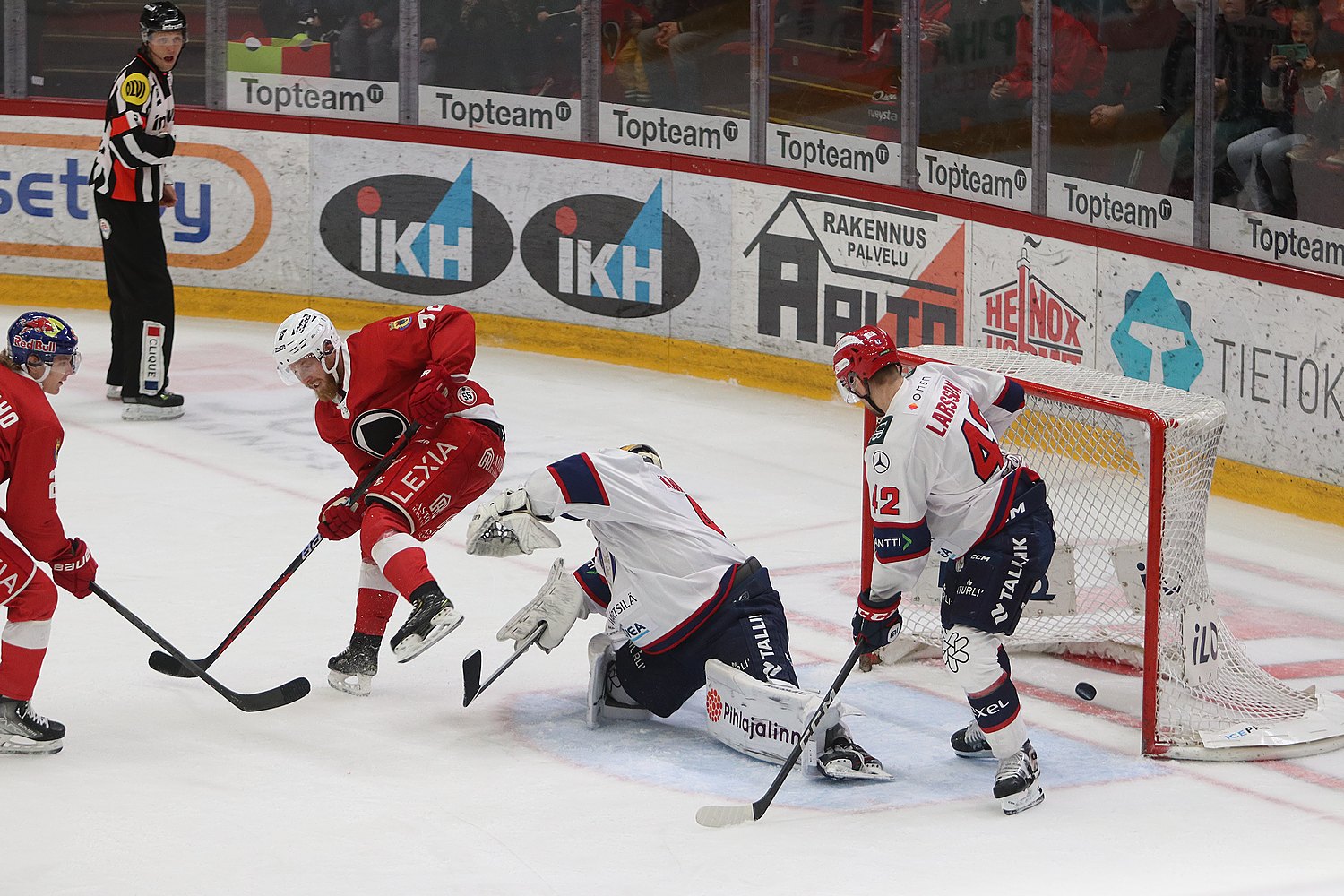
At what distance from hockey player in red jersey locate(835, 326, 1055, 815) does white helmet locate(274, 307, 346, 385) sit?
1413 millimetres

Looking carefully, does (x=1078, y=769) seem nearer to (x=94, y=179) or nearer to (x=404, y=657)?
(x=404, y=657)

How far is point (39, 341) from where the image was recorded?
4895mm

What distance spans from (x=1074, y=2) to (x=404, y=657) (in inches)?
191

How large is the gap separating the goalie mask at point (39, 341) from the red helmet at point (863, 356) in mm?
1839

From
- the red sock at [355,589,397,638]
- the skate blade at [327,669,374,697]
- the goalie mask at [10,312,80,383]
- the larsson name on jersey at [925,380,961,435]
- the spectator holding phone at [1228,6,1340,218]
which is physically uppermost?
the spectator holding phone at [1228,6,1340,218]

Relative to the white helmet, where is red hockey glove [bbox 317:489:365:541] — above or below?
below

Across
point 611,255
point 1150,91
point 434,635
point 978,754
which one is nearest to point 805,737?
point 978,754

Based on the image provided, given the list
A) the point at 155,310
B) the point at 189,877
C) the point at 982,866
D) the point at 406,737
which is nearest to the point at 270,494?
the point at 155,310

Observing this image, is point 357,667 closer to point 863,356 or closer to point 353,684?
point 353,684

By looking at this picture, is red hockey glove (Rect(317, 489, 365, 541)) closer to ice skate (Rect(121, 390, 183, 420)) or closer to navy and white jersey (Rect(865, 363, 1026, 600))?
navy and white jersey (Rect(865, 363, 1026, 600))

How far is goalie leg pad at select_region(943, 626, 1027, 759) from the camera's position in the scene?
4.80 metres

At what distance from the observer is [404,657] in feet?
17.2

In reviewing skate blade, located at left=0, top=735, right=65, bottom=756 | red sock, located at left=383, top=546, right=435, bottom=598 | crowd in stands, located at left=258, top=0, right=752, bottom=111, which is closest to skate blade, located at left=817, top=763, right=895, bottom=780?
red sock, located at left=383, top=546, right=435, bottom=598

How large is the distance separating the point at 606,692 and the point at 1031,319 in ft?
13.0
